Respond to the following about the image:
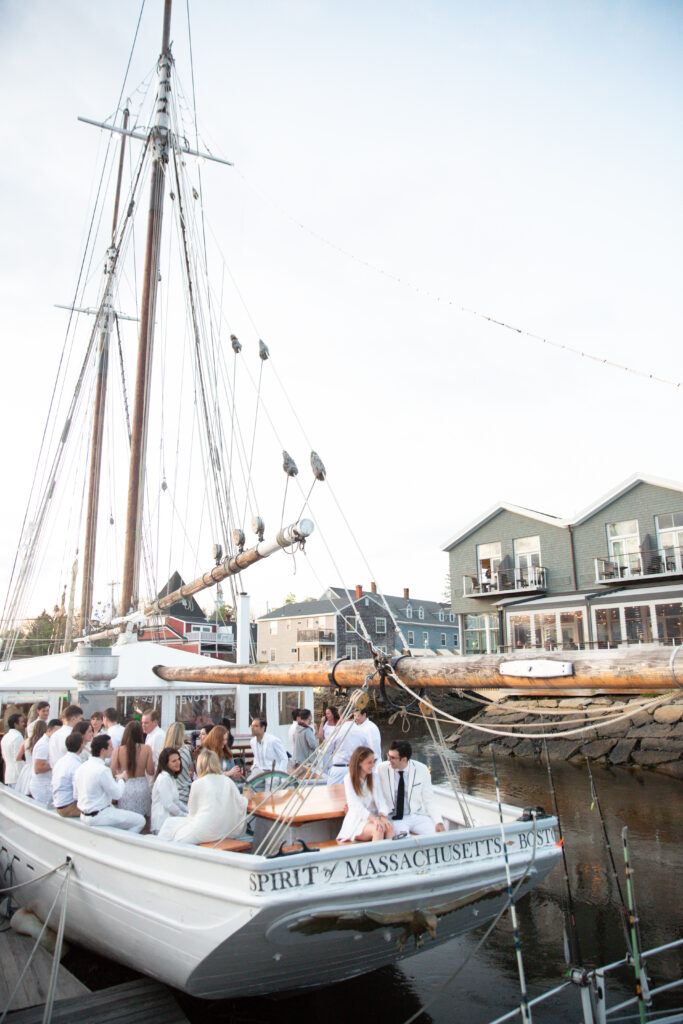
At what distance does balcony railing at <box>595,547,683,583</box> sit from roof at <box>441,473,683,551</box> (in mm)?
2471

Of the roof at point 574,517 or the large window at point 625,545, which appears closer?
the roof at point 574,517

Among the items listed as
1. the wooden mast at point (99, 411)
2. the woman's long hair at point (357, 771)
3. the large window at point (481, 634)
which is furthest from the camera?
the large window at point (481, 634)

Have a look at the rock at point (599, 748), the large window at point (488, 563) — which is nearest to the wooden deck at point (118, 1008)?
the rock at point (599, 748)

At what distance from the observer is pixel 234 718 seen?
15.0 meters

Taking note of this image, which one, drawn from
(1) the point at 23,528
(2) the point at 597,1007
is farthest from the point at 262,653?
(2) the point at 597,1007

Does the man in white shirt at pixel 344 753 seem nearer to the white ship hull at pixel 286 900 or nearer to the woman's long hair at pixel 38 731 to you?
the white ship hull at pixel 286 900

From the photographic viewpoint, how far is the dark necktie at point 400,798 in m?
6.15

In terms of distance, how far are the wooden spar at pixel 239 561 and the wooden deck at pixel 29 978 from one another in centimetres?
637

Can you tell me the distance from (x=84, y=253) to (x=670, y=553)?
28721 millimetres

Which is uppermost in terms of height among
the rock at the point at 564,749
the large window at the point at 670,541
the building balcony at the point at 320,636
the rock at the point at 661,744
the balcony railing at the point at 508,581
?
the large window at the point at 670,541

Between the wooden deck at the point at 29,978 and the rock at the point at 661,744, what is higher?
the wooden deck at the point at 29,978

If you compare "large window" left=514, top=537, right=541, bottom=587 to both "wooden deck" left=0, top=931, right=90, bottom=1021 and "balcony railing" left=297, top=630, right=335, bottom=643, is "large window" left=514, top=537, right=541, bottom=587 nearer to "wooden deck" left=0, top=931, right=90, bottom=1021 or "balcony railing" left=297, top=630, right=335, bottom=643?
"balcony railing" left=297, top=630, right=335, bottom=643

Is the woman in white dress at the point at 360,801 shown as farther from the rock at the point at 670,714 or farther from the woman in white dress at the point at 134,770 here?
the rock at the point at 670,714

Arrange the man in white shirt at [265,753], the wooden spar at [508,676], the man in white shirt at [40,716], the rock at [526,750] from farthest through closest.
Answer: the rock at [526,750], the man in white shirt at [265,753], the man in white shirt at [40,716], the wooden spar at [508,676]
